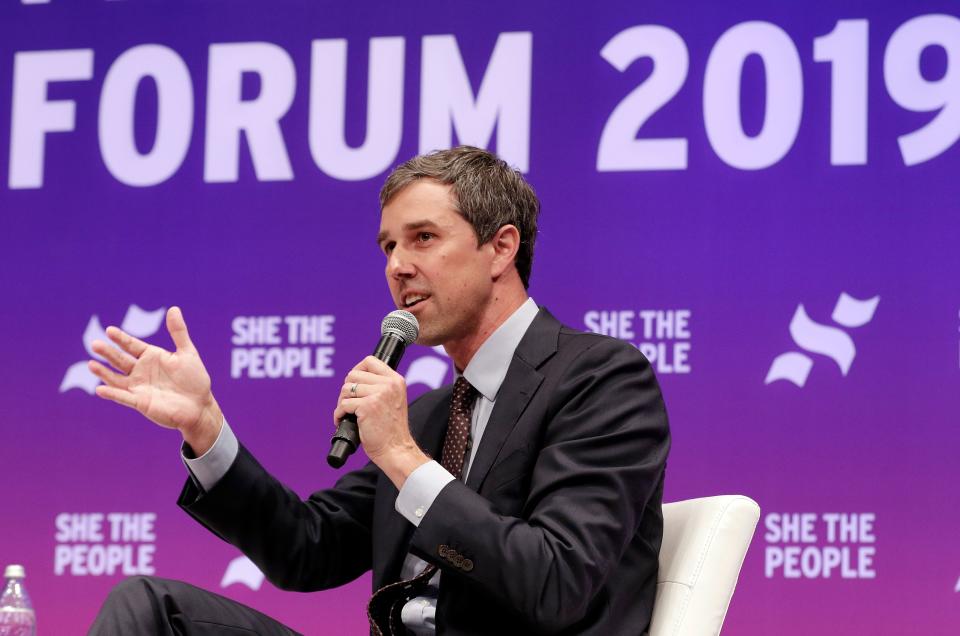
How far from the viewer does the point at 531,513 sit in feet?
7.20

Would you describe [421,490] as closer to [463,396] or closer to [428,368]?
[463,396]

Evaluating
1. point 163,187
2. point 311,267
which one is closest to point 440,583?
point 311,267

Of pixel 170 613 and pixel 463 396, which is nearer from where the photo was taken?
pixel 170 613

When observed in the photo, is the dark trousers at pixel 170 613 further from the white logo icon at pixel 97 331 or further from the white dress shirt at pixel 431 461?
the white logo icon at pixel 97 331

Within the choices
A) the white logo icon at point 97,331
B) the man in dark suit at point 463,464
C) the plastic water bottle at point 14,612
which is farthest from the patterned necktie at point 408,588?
the white logo icon at point 97,331

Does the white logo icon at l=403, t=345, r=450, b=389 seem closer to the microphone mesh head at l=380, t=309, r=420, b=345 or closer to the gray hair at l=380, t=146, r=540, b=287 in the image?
the gray hair at l=380, t=146, r=540, b=287

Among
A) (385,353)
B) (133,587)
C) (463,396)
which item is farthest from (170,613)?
(463,396)

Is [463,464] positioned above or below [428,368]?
below

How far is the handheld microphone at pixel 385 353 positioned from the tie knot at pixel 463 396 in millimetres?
137

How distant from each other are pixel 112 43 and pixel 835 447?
247 centimetres

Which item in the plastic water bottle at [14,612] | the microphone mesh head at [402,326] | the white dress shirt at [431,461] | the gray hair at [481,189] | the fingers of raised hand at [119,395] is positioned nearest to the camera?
the white dress shirt at [431,461]

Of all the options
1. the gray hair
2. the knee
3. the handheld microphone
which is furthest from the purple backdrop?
the knee

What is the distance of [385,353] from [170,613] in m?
0.55

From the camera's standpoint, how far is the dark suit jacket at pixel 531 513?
207 centimetres
